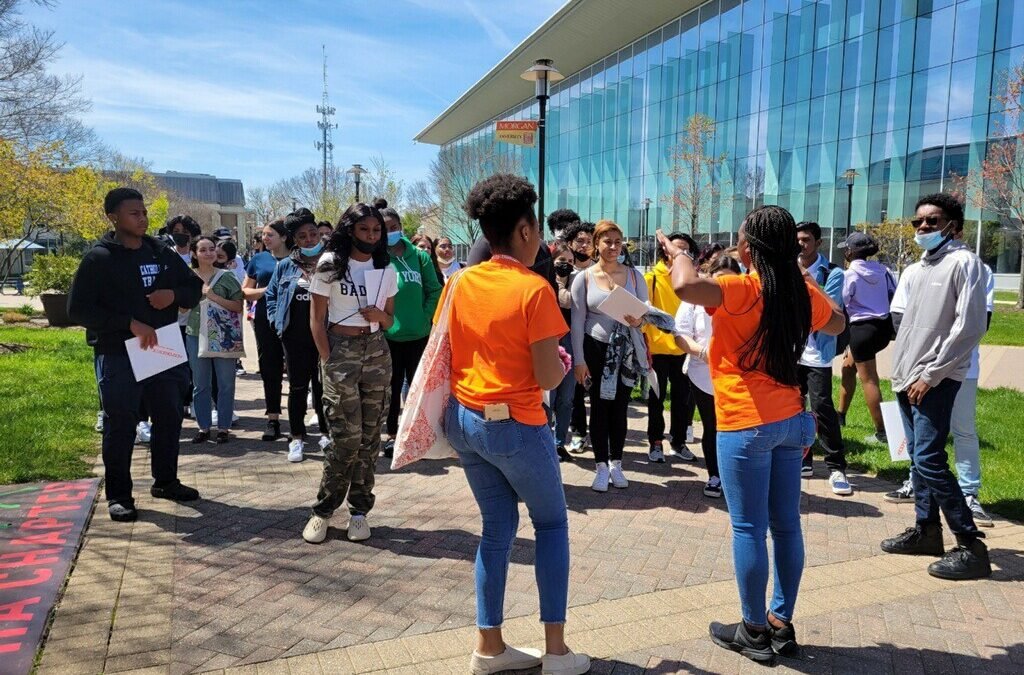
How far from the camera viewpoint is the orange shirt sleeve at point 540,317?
2.49 meters

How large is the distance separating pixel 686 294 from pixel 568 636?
1666mm

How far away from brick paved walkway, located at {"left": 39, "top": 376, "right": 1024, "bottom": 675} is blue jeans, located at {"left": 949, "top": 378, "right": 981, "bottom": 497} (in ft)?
1.20

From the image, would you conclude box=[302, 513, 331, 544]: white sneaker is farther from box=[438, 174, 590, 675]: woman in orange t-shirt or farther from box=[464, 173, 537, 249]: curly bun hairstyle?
box=[464, 173, 537, 249]: curly bun hairstyle

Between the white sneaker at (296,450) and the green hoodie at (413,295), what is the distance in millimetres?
1242

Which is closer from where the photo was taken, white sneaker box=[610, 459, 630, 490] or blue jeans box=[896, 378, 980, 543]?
blue jeans box=[896, 378, 980, 543]

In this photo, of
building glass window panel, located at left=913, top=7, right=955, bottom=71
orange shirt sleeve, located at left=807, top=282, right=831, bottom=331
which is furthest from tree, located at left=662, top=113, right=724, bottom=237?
orange shirt sleeve, located at left=807, top=282, right=831, bottom=331

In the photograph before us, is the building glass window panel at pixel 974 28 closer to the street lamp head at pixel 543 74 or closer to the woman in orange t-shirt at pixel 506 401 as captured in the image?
the street lamp head at pixel 543 74

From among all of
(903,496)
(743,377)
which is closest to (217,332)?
(743,377)

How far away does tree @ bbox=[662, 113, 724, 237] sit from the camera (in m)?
34.6

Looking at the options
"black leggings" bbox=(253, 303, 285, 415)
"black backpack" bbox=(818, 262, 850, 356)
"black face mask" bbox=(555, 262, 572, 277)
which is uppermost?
"black face mask" bbox=(555, 262, 572, 277)

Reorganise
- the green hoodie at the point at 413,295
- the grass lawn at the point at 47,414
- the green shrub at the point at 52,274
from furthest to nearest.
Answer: the green shrub at the point at 52,274, the green hoodie at the point at 413,295, the grass lawn at the point at 47,414

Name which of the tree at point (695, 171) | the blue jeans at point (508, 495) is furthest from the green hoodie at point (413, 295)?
the tree at point (695, 171)

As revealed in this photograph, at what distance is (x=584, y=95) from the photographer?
45.9 m

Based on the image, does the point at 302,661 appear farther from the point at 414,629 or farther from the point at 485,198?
the point at 485,198
